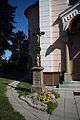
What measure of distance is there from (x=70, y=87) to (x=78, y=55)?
2727mm

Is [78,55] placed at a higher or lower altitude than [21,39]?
lower

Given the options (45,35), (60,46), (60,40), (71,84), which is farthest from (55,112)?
(45,35)

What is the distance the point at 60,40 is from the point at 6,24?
12188 millimetres

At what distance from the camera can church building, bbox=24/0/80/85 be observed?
12.7 metres

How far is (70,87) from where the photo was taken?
11695 mm

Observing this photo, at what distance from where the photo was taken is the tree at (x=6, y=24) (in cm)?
2184

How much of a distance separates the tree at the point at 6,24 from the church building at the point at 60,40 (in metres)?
9.59

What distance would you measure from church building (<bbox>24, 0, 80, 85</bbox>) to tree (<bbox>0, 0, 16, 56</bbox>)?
31.5 ft

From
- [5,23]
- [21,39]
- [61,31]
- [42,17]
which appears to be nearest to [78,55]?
[61,31]

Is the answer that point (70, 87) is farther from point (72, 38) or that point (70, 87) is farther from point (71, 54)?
point (72, 38)

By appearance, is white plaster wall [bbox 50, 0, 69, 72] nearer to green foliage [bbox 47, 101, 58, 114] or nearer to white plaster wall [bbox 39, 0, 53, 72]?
white plaster wall [bbox 39, 0, 53, 72]

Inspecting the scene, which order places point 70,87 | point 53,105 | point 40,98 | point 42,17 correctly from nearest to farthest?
point 53,105
point 40,98
point 70,87
point 42,17

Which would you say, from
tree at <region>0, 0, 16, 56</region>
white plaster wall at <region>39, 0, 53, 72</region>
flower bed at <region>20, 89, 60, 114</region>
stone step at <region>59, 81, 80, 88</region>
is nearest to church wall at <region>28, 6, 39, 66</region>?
white plaster wall at <region>39, 0, 53, 72</region>

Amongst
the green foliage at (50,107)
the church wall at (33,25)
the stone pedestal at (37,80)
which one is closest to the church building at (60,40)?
the church wall at (33,25)
